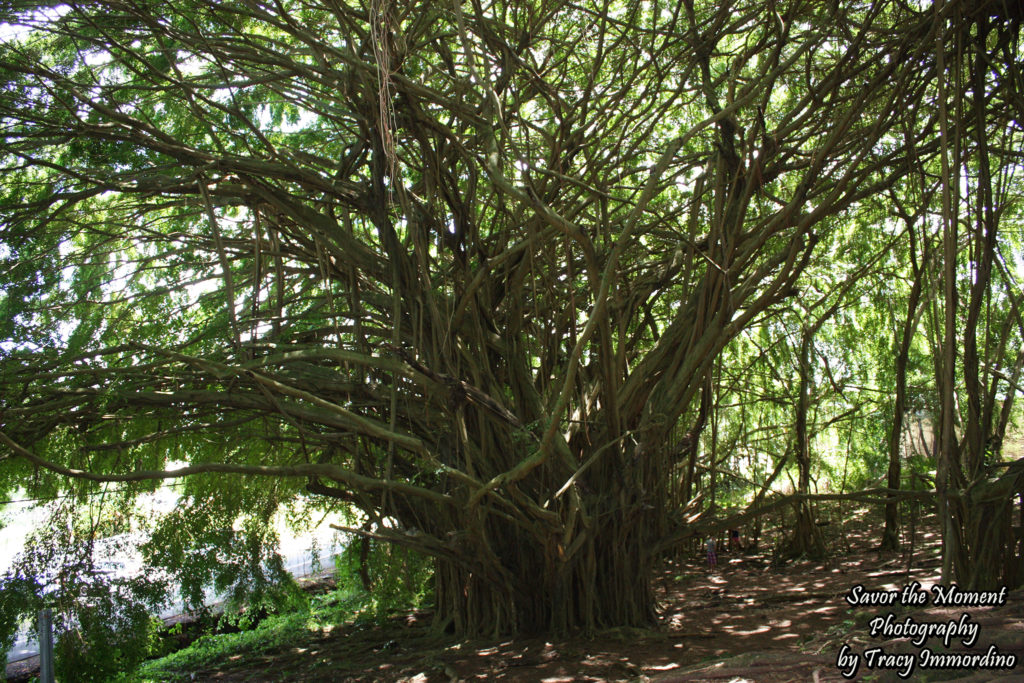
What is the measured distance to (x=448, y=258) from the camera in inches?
184

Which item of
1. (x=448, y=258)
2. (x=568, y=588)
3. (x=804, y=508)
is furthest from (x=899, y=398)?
(x=448, y=258)

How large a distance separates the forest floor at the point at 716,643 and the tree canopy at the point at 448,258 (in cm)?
35

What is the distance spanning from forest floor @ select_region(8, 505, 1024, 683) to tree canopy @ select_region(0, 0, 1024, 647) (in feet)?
1.14

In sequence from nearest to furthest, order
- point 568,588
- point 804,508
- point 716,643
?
point 716,643, point 568,588, point 804,508

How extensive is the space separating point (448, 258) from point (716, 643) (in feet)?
8.25

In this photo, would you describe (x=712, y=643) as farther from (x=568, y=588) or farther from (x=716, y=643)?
(x=568, y=588)

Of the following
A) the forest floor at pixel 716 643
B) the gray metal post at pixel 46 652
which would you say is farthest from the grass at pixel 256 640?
the gray metal post at pixel 46 652

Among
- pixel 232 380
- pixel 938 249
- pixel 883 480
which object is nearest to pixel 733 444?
pixel 883 480

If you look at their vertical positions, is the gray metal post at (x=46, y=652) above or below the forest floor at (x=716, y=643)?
above

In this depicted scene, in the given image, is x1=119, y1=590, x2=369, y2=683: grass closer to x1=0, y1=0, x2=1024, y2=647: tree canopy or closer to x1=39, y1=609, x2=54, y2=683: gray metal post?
x1=0, y1=0, x2=1024, y2=647: tree canopy

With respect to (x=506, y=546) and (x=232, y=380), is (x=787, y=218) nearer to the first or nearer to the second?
(x=506, y=546)

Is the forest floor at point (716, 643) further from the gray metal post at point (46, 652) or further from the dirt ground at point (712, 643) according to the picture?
the gray metal post at point (46, 652)

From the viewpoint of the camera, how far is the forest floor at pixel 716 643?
8.55 ft

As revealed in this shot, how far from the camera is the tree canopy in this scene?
3.76 m
